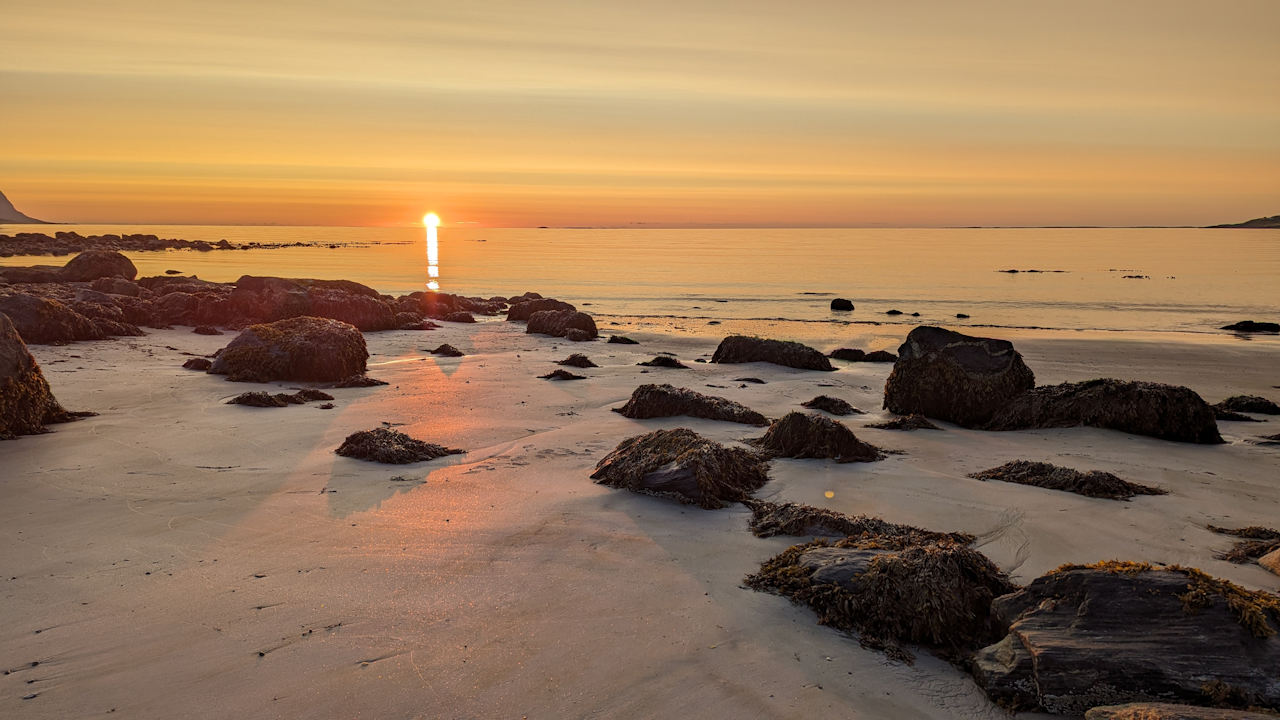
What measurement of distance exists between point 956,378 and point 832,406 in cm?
170

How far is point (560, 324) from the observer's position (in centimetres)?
2070

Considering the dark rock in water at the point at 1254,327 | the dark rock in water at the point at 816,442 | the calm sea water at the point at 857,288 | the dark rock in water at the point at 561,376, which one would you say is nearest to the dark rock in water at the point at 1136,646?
the dark rock in water at the point at 816,442

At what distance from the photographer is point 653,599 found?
15.5ft

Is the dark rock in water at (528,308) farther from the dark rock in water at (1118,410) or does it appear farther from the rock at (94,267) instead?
the rock at (94,267)

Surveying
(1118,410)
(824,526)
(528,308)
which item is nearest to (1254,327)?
(1118,410)

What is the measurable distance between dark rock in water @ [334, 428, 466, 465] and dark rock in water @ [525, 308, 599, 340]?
Result: 12308 millimetres

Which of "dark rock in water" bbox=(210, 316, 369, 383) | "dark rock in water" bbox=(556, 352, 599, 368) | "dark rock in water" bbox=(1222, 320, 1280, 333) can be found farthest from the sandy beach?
"dark rock in water" bbox=(1222, 320, 1280, 333)

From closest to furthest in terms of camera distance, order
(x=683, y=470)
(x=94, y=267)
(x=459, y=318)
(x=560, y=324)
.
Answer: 1. (x=683, y=470)
2. (x=560, y=324)
3. (x=459, y=318)
4. (x=94, y=267)

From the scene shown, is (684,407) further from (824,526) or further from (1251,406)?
(1251,406)

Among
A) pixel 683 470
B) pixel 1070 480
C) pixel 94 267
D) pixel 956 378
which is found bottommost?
pixel 1070 480

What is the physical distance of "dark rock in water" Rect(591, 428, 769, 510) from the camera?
6449 mm

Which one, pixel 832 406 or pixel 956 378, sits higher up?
pixel 956 378

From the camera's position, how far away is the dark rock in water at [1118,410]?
8.99 m

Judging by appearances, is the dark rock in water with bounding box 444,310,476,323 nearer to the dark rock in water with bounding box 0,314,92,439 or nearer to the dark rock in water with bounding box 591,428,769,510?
the dark rock in water with bounding box 0,314,92,439
